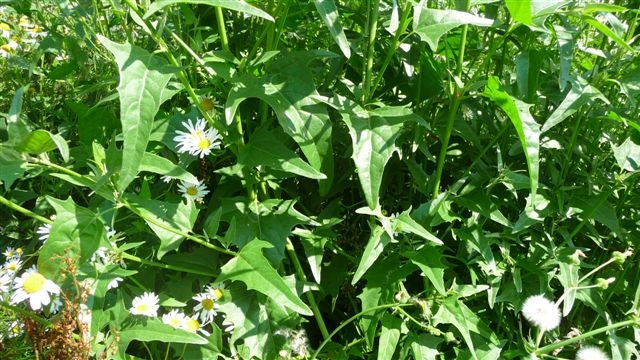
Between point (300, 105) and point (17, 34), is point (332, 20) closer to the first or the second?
point (300, 105)

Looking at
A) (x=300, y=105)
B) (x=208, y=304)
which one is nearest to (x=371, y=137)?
(x=300, y=105)

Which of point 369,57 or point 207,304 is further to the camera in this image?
point 207,304

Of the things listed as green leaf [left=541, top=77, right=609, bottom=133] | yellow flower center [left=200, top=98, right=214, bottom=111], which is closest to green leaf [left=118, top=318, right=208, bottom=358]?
yellow flower center [left=200, top=98, right=214, bottom=111]

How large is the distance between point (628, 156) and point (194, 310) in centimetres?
120

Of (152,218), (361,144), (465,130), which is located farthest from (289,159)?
(465,130)

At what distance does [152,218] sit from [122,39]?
109 cm

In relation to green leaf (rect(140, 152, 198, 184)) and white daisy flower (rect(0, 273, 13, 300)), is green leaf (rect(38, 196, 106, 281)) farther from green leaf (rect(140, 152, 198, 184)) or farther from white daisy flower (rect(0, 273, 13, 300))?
white daisy flower (rect(0, 273, 13, 300))

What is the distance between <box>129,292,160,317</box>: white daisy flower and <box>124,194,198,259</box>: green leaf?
18 cm

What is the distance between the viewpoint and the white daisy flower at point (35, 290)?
4.85ft

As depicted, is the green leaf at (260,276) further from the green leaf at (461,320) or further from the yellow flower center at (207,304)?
the green leaf at (461,320)

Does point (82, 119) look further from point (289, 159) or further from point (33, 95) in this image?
point (33, 95)

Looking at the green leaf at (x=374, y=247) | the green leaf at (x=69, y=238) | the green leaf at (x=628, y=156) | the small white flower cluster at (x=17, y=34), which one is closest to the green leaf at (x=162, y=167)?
the green leaf at (x=69, y=238)

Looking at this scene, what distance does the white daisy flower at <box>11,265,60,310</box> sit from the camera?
1.48 m

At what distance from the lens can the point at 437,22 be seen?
142 cm
